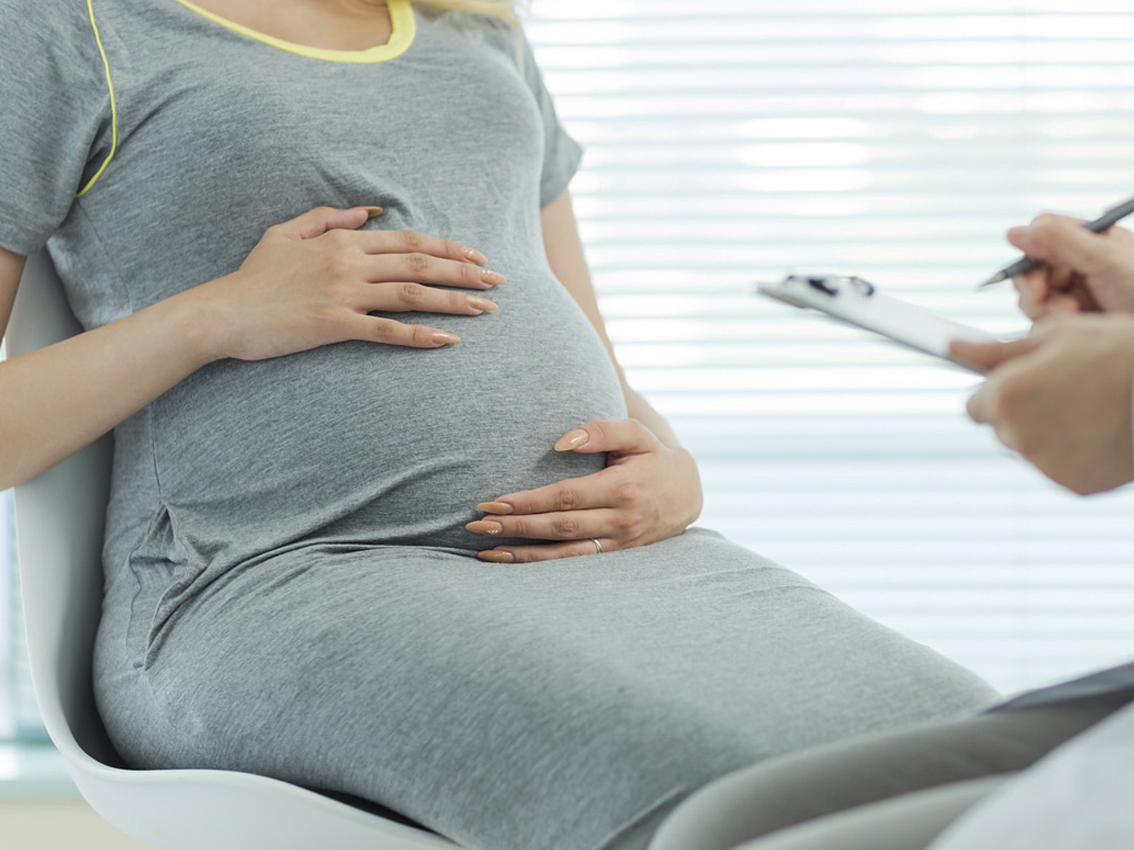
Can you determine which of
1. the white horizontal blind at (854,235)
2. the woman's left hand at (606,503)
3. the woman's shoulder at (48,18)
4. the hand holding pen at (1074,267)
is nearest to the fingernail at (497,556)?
the woman's left hand at (606,503)

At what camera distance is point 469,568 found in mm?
688

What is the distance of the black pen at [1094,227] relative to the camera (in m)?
0.64

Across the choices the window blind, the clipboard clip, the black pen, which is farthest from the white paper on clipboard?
the window blind

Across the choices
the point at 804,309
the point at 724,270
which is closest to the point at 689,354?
the point at 724,270

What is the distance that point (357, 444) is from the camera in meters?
0.73

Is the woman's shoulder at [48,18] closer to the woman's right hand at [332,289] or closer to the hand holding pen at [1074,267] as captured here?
the woman's right hand at [332,289]

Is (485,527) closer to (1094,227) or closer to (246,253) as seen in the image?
(246,253)

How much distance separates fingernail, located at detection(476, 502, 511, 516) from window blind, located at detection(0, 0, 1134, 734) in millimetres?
951

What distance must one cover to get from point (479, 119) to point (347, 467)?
0.38 metres

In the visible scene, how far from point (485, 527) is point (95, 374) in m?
0.32

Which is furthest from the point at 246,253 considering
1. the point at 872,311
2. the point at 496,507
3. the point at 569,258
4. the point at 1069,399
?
the point at 1069,399

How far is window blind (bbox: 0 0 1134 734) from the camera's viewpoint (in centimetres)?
164

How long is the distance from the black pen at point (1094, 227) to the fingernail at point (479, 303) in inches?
14.8

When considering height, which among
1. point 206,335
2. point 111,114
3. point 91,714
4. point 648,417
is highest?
point 111,114
